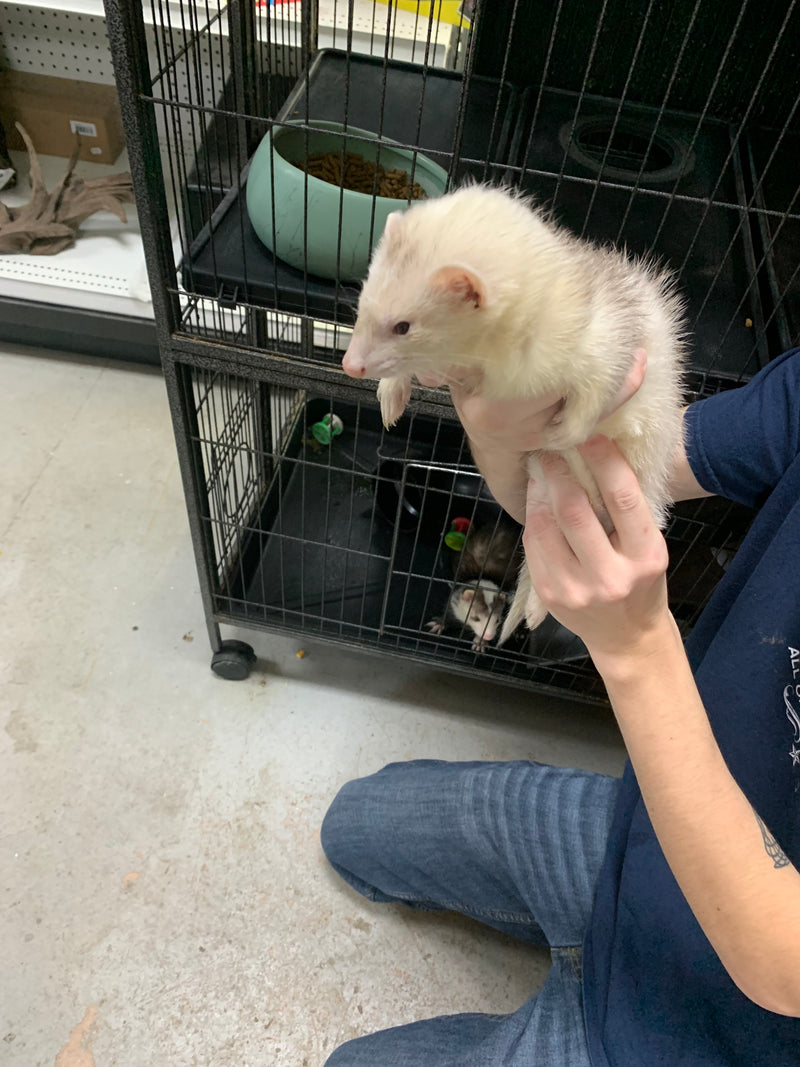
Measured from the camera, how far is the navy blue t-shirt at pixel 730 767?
0.69 m

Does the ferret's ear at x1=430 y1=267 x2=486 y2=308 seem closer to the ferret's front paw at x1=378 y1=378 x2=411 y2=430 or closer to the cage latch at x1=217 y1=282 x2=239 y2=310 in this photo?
the ferret's front paw at x1=378 y1=378 x2=411 y2=430

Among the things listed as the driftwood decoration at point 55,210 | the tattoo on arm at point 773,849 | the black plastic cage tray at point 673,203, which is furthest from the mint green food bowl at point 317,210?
the driftwood decoration at point 55,210

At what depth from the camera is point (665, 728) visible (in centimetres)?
64

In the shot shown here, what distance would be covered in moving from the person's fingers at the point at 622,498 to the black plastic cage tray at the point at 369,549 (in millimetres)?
491

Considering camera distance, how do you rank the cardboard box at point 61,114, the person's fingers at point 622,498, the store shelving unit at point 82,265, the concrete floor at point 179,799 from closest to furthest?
the person's fingers at point 622,498 < the concrete floor at point 179,799 < the store shelving unit at point 82,265 < the cardboard box at point 61,114

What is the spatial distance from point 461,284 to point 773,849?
52 cm

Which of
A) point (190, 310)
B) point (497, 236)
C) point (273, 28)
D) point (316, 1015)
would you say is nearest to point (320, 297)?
point (190, 310)

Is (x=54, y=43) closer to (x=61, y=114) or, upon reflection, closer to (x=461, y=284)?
(x=61, y=114)

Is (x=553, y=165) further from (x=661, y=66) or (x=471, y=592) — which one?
(x=471, y=592)

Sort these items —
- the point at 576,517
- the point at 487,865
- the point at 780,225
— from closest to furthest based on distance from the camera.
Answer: the point at 576,517
the point at 780,225
the point at 487,865

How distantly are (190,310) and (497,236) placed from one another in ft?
1.87

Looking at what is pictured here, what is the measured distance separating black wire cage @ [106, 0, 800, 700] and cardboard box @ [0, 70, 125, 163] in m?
0.55

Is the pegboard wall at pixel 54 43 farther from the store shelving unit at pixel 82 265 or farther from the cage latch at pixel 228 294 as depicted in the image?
the cage latch at pixel 228 294

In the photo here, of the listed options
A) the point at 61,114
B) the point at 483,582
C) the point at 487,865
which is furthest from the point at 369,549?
the point at 61,114
